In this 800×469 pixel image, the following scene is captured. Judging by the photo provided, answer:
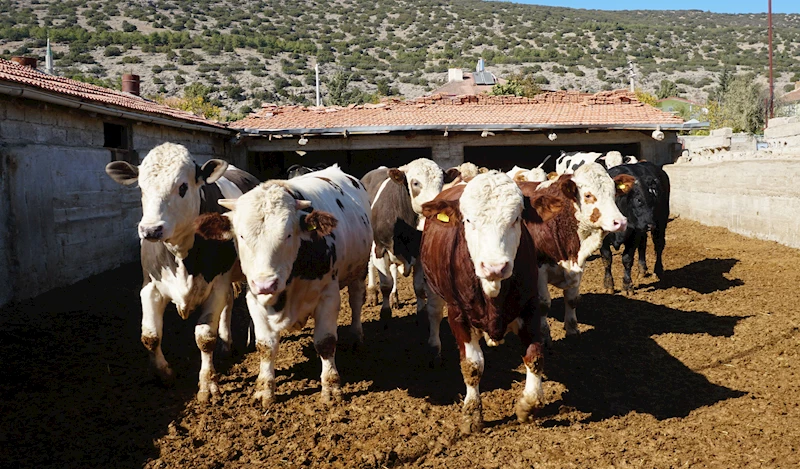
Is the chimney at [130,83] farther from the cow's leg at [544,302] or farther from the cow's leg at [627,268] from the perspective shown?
the cow's leg at [544,302]

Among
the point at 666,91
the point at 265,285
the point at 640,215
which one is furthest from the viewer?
the point at 666,91

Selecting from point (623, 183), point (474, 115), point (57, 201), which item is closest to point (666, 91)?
point (474, 115)

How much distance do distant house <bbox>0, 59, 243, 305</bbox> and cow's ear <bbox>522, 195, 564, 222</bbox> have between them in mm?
6303

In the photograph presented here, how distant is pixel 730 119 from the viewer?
134 ft

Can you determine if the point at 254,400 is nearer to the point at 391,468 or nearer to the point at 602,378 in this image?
the point at 391,468

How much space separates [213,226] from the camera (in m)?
4.66

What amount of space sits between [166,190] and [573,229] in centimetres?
366

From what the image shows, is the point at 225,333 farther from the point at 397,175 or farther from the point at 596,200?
the point at 596,200

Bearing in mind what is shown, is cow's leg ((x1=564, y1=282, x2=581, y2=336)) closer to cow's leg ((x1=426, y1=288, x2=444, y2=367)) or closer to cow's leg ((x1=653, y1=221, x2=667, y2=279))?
cow's leg ((x1=426, y1=288, x2=444, y2=367))

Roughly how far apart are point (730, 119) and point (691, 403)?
41.3 m

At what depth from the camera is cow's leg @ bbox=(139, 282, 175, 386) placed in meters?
5.18

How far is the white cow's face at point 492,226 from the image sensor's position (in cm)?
385

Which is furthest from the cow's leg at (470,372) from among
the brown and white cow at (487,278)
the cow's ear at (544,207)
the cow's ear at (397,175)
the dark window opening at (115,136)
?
the dark window opening at (115,136)

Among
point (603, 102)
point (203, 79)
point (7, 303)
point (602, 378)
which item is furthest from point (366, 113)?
point (203, 79)
